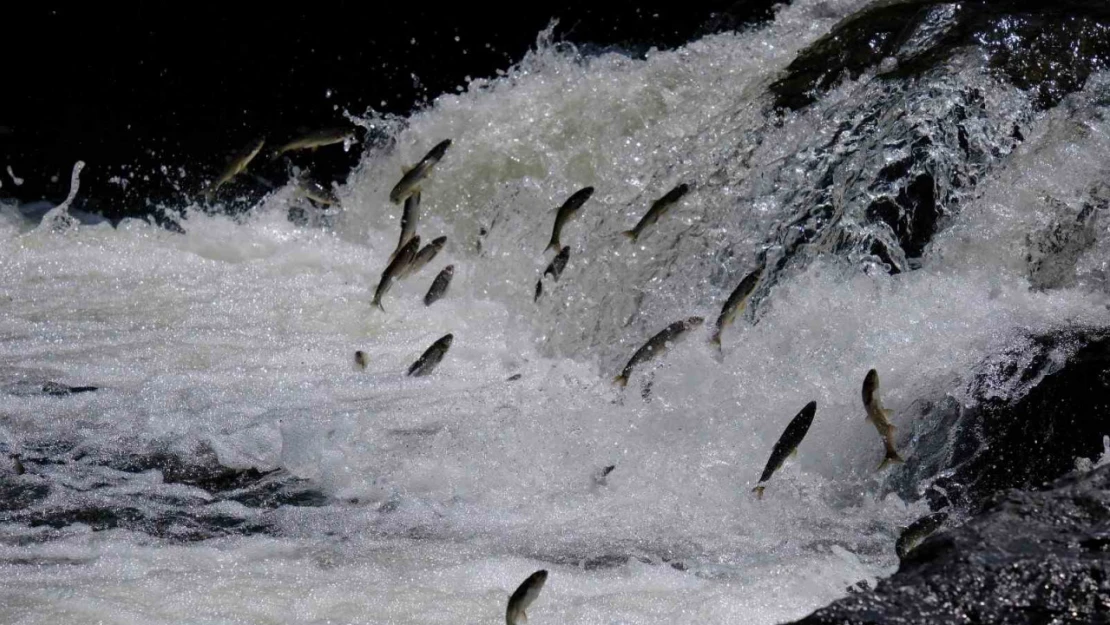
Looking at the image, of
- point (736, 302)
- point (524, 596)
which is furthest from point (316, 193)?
point (524, 596)

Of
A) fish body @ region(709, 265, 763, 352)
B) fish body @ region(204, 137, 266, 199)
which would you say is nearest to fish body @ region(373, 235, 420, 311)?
fish body @ region(204, 137, 266, 199)

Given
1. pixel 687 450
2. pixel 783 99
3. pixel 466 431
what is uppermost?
pixel 783 99

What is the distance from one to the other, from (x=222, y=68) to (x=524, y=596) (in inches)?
269

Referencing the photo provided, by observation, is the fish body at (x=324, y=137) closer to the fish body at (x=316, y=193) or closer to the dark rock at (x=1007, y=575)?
the fish body at (x=316, y=193)

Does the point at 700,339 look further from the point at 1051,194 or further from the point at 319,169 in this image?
the point at 319,169

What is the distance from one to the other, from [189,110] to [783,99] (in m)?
4.86

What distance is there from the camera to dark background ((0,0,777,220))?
348 inches

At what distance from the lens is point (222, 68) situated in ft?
29.7

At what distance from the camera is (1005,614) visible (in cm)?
239

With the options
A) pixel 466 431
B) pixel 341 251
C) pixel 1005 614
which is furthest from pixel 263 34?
pixel 1005 614

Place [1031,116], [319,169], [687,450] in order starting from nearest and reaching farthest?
[687,450]
[1031,116]
[319,169]

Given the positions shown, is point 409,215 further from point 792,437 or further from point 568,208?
point 792,437

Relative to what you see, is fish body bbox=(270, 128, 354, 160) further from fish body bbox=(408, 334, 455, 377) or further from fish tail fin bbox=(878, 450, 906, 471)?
fish tail fin bbox=(878, 450, 906, 471)

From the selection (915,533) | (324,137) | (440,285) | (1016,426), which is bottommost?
(1016,426)
